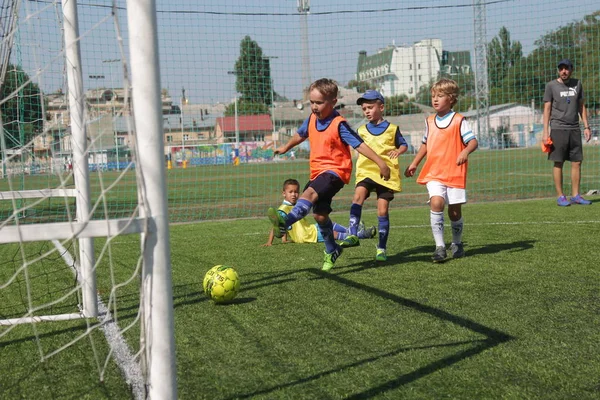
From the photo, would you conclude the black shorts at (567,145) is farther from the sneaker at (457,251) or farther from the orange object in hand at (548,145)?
the sneaker at (457,251)

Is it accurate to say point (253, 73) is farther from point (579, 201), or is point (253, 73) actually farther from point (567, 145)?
point (579, 201)

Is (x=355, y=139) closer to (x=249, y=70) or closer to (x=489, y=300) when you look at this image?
(x=489, y=300)

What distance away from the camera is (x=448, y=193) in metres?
6.49

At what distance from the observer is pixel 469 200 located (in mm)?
13242

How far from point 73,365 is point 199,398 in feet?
3.05

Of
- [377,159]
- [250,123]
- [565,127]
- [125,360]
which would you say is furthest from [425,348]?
[250,123]

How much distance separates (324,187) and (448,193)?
4.25 ft

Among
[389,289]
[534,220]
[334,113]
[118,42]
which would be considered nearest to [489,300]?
[389,289]

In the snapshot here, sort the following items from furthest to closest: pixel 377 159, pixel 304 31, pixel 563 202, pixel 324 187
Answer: pixel 304 31, pixel 563 202, pixel 324 187, pixel 377 159

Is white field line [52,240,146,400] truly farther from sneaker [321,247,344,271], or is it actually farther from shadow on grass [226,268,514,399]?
sneaker [321,247,344,271]

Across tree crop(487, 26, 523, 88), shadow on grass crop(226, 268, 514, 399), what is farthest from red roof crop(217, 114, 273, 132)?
shadow on grass crop(226, 268, 514, 399)

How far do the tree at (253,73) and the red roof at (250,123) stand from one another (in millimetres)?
3631

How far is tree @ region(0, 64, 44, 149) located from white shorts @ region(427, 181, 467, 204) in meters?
3.64

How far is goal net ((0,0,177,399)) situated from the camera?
236cm
